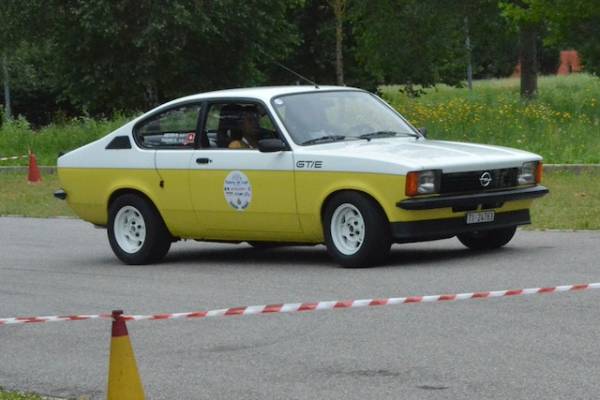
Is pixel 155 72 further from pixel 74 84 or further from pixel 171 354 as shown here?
pixel 171 354

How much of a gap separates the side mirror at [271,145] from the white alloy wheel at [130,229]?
5.71 feet

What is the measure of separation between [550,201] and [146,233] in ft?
21.0

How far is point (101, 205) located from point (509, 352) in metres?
7.08

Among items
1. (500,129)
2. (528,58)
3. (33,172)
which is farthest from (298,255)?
(528,58)

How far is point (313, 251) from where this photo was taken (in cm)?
1549

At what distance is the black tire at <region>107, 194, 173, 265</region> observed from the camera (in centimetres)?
1487

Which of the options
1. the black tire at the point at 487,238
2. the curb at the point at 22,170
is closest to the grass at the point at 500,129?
the curb at the point at 22,170

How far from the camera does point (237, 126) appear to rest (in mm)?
14508

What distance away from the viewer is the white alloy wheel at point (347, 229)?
522 inches

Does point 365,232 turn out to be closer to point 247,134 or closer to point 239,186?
point 239,186

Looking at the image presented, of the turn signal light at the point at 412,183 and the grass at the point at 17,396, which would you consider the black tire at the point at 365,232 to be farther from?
the grass at the point at 17,396

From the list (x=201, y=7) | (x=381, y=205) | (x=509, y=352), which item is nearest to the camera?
(x=509, y=352)

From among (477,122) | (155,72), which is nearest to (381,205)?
(477,122)

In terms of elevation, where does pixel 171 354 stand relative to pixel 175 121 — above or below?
below
